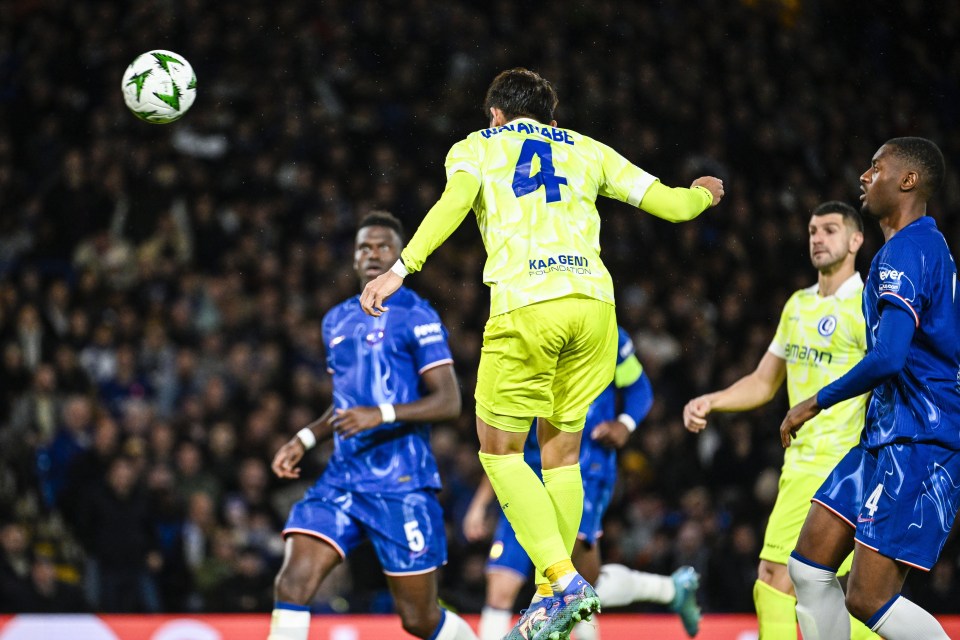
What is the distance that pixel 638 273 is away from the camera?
13.3 metres

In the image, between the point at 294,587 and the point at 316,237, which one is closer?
the point at 294,587

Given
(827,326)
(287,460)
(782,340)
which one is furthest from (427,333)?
(827,326)

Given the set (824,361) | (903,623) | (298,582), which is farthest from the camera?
(824,361)

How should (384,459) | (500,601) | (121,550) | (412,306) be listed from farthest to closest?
(121,550) < (500,601) < (412,306) < (384,459)

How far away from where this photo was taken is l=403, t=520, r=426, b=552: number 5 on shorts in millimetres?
6234

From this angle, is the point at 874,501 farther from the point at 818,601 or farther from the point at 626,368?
the point at 626,368

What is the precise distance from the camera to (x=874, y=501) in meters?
4.89

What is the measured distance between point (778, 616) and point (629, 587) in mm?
1656

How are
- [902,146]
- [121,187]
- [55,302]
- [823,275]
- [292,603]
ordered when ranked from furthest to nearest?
[121,187], [55,302], [823,275], [292,603], [902,146]

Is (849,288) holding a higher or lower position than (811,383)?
higher

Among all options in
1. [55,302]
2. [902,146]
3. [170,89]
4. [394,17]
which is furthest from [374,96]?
[902,146]

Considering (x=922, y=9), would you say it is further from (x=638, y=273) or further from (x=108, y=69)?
(x=108, y=69)

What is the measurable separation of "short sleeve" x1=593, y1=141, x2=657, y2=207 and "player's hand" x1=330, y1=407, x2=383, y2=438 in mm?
1716

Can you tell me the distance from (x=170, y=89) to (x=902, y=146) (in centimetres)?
390
